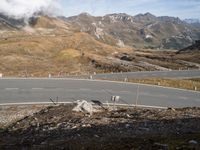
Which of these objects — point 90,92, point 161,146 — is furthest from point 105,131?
point 90,92

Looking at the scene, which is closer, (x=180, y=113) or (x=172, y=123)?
(x=172, y=123)

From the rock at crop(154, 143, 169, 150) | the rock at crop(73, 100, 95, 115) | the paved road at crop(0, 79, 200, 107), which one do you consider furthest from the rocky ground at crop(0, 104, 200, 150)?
the paved road at crop(0, 79, 200, 107)

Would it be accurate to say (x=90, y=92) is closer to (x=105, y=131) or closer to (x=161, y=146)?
(x=105, y=131)

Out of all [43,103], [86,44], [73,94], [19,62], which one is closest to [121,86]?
[73,94]

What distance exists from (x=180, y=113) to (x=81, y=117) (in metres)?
4.97

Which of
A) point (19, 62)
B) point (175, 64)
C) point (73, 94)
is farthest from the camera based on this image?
point (175, 64)

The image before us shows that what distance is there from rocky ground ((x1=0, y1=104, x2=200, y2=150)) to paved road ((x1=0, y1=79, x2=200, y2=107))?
13716 mm

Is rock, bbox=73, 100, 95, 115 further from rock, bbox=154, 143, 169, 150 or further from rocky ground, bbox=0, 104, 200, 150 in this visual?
rock, bbox=154, 143, 169, 150

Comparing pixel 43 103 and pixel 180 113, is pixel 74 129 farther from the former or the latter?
pixel 43 103

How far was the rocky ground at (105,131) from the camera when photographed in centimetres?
1319

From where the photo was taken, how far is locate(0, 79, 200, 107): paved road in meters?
35.7

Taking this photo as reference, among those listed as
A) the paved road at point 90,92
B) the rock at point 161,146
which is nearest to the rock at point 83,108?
the rock at point 161,146

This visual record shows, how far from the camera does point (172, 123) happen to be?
1686 cm

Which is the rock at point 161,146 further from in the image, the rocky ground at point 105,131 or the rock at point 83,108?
the rock at point 83,108
